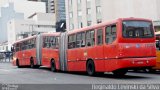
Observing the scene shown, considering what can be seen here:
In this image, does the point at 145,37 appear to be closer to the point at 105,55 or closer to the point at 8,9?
the point at 105,55

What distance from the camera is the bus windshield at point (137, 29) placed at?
18.6 metres

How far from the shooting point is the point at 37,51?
32.3 metres

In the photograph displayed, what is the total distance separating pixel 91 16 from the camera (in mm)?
71500

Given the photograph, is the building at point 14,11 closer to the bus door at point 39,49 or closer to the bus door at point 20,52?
the bus door at point 20,52

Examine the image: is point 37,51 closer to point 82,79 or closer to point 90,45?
point 90,45

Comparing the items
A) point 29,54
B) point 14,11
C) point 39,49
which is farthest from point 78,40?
point 14,11

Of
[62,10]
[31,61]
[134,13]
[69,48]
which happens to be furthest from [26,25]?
[69,48]

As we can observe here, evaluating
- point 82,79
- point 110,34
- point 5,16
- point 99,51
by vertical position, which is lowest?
point 82,79

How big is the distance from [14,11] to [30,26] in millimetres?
14358

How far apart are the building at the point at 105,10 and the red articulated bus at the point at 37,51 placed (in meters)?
24.1

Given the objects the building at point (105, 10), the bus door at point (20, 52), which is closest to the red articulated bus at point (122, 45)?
the bus door at point (20, 52)

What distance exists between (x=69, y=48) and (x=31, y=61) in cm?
1104

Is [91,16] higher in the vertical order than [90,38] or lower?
higher

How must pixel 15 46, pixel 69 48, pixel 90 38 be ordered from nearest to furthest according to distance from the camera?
pixel 90 38
pixel 69 48
pixel 15 46
